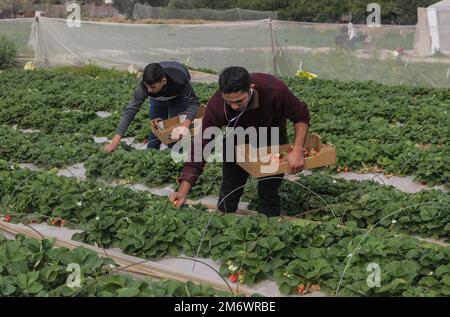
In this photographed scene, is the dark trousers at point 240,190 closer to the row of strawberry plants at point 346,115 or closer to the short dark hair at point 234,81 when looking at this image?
the short dark hair at point 234,81

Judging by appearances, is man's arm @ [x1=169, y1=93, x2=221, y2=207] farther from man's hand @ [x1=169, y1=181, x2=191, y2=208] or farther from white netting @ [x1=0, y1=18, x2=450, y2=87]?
white netting @ [x1=0, y1=18, x2=450, y2=87]

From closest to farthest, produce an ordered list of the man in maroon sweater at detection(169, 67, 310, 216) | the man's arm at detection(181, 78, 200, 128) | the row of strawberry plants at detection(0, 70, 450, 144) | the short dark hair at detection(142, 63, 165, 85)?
1. the man in maroon sweater at detection(169, 67, 310, 216)
2. the short dark hair at detection(142, 63, 165, 85)
3. the man's arm at detection(181, 78, 200, 128)
4. the row of strawberry plants at detection(0, 70, 450, 144)

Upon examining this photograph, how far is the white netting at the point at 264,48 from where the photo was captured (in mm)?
16016

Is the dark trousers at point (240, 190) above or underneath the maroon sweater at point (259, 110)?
underneath

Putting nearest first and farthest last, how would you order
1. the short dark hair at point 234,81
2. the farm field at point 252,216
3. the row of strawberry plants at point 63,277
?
the row of strawberry plants at point 63,277, the farm field at point 252,216, the short dark hair at point 234,81

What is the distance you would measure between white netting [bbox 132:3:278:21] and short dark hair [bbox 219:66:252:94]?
17633mm

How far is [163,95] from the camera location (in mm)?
6891

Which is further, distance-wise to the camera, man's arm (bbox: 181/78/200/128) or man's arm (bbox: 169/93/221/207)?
man's arm (bbox: 181/78/200/128)

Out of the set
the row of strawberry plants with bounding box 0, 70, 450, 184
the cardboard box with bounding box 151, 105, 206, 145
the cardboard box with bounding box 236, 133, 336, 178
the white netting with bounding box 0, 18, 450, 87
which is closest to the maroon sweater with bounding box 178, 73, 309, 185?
the cardboard box with bounding box 236, 133, 336, 178

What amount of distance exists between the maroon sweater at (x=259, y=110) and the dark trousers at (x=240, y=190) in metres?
0.48

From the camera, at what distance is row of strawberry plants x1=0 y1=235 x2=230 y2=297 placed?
137 inches

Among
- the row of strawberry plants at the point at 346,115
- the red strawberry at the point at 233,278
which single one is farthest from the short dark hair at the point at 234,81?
the row of strawberry plants at the point at 346,115

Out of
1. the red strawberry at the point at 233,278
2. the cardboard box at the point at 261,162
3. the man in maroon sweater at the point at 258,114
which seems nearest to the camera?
the red strawberry at the point at 233,278
